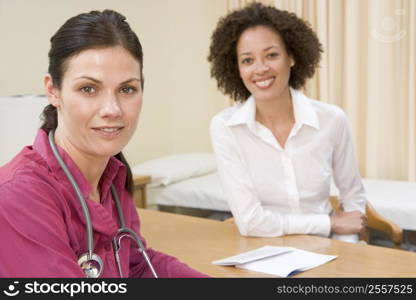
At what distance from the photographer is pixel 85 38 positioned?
105 cm

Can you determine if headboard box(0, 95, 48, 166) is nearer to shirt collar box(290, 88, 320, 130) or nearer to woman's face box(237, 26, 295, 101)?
woman's face box(237, 26, 295, 101)

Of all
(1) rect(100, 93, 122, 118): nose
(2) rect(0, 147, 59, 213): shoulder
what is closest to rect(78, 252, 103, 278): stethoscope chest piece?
(2) rect(0, 147, 59, 213): shoulder

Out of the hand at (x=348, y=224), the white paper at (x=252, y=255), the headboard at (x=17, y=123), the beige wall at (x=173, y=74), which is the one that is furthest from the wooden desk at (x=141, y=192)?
the white paper at (x=252, y=255)

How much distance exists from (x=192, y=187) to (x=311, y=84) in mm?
1244

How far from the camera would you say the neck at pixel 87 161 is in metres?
1.13

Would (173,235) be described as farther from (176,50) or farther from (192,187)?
(176,50)

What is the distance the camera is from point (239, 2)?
162 inches

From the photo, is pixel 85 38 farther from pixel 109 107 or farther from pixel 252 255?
pixel 252 255

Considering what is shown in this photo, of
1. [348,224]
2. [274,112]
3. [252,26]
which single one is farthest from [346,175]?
[252,26]

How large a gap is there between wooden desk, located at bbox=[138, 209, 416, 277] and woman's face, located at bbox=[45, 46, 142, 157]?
548 mm

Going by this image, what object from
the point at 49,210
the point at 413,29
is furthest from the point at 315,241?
the point at 413,29

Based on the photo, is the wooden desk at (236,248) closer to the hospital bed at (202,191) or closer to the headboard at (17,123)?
the headboard at (17,123)

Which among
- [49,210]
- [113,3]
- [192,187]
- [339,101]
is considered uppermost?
[113,3]

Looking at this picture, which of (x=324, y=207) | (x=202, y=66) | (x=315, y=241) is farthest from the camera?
(x=202, y=66)
